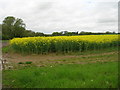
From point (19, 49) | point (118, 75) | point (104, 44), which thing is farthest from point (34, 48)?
point (118, 75)

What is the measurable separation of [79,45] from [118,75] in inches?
404

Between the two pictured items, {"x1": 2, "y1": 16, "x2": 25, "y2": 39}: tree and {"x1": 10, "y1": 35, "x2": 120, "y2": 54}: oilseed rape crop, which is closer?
{"x1": 10, "y1": 35, "x2": 120, "y2": 54}: oilseed rape crop

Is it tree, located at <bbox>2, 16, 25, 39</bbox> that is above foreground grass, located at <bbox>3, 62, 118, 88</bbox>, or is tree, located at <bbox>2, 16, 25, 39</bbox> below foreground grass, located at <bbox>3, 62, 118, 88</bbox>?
above

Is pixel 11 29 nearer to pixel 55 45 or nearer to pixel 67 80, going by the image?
pixel 55 45

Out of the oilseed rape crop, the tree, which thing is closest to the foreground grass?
the oilseed rape crop

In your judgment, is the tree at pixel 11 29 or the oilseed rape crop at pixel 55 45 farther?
the tree at pixel 11 29

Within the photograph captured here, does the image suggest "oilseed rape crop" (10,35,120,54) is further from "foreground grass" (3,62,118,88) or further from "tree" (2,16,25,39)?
"tree" (2,16,25,39)

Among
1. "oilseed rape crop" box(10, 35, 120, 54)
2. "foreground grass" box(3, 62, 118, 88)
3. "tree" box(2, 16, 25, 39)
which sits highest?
"tree" box(2, 16, 25, 39)

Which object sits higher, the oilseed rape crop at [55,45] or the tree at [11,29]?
the tree at [11,29]

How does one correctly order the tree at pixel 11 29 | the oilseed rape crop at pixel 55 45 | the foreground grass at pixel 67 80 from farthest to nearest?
the tree at pixel 11 29 < the oilseed rape crop at pixel 55 45 < the foreground grass at pixel 67 80

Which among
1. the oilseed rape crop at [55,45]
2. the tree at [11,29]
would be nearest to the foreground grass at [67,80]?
the oilseed rape crop at [55,45]

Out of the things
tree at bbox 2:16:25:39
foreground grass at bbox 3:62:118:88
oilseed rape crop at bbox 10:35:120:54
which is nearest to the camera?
foreground grass at bbox 3:62:118:88

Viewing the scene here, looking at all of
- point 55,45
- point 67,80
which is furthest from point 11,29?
point 67,80

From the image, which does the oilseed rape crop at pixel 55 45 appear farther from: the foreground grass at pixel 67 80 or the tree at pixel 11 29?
the tree at pixel 11 29
